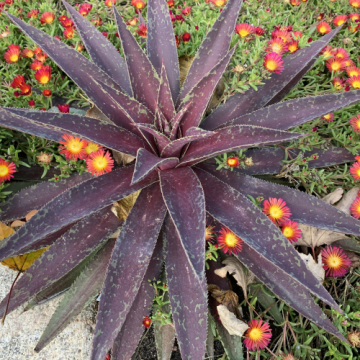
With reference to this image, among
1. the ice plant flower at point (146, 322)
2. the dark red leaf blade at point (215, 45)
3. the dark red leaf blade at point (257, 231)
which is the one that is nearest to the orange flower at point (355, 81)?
the dark red leaf blade at point (215, 45)

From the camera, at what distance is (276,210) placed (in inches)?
51.8

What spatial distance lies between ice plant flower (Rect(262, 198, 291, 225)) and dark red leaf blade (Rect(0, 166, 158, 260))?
458 mm

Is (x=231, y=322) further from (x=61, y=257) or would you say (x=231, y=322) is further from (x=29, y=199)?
(x=29, y=199)

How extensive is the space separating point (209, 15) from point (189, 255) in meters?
1.70

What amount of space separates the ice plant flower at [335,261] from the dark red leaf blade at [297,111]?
0.59 meters

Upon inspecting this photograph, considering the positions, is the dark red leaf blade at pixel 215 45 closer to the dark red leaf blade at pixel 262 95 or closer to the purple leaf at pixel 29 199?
the dark red leaf blade at pixel 262 95

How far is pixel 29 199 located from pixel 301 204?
46.6 inches

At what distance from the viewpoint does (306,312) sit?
1.30 meters

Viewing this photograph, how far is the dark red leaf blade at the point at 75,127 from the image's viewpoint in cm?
115

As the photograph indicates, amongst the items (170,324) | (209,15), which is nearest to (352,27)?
(209,15)

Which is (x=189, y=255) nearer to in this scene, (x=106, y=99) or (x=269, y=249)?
(x=269, y=249)

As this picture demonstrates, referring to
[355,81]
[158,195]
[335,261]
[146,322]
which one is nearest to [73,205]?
[158,195]

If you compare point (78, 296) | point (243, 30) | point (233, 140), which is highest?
point (243, 30)

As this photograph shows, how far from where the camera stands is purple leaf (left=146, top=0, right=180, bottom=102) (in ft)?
5.04
